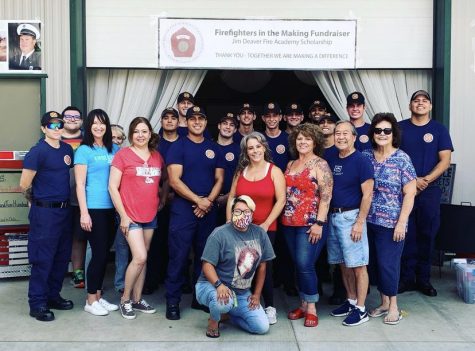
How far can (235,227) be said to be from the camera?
4527 mm

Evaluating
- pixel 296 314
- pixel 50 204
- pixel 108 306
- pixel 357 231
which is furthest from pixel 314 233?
pixel 50 204

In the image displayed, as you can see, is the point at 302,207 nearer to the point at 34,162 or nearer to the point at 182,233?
the point at 182,233

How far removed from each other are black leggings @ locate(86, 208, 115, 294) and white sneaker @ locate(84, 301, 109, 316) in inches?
4.7

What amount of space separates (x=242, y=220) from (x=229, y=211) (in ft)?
0.81

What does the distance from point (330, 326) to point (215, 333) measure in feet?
2.99

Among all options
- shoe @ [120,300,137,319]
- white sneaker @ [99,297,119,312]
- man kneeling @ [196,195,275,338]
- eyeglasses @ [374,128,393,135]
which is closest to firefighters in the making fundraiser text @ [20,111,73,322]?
white sneaker @ [99,297,119,312]

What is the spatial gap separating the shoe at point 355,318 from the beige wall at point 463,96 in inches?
97.0

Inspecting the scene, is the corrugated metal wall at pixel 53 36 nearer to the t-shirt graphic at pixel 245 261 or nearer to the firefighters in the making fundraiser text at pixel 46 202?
the firefighters in the making fundraiser text at pixel 46 202

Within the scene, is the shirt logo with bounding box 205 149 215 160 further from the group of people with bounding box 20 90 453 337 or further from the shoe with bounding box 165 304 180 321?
the shoe with bounding box 165 304 180 321

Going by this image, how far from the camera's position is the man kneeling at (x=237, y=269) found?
446 centimetres

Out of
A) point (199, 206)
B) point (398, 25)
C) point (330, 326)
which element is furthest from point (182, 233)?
point (398, 25)

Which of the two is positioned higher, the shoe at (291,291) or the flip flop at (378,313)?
the shoe at (291,291)

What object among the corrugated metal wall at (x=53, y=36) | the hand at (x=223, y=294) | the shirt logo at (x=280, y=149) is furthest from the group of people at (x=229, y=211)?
the corrugated metal wall at (x=53, y=36)

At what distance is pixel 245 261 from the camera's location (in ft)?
15.0
